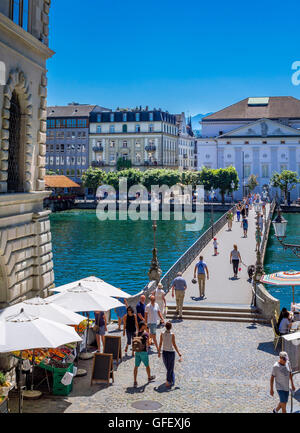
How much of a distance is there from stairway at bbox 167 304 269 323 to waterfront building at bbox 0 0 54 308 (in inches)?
211

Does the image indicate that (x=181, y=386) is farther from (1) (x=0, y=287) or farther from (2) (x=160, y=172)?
(2) (x=160, y=172)

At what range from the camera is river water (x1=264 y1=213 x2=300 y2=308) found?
31823 millimetres

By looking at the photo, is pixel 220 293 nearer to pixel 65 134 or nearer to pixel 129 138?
pixel 129 138

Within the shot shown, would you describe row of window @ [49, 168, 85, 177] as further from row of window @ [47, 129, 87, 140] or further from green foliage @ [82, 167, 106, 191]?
green foliage @ [82, 167, 106, 191]

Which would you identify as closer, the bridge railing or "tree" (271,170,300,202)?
the bridge railing

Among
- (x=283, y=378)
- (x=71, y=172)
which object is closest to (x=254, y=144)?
(x=71, y=172)

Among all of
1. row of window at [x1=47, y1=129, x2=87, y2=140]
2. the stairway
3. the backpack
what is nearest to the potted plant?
the backpack

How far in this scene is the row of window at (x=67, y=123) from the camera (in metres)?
124

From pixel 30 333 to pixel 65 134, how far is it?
383ft

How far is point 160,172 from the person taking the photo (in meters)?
105

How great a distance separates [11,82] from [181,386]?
9.76 m

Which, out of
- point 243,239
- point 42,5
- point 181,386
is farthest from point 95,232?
point 181,386

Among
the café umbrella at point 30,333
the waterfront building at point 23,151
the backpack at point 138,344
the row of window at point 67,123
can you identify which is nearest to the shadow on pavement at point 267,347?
the backpack at point 138,344

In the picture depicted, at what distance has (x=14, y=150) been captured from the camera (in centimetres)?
1795
